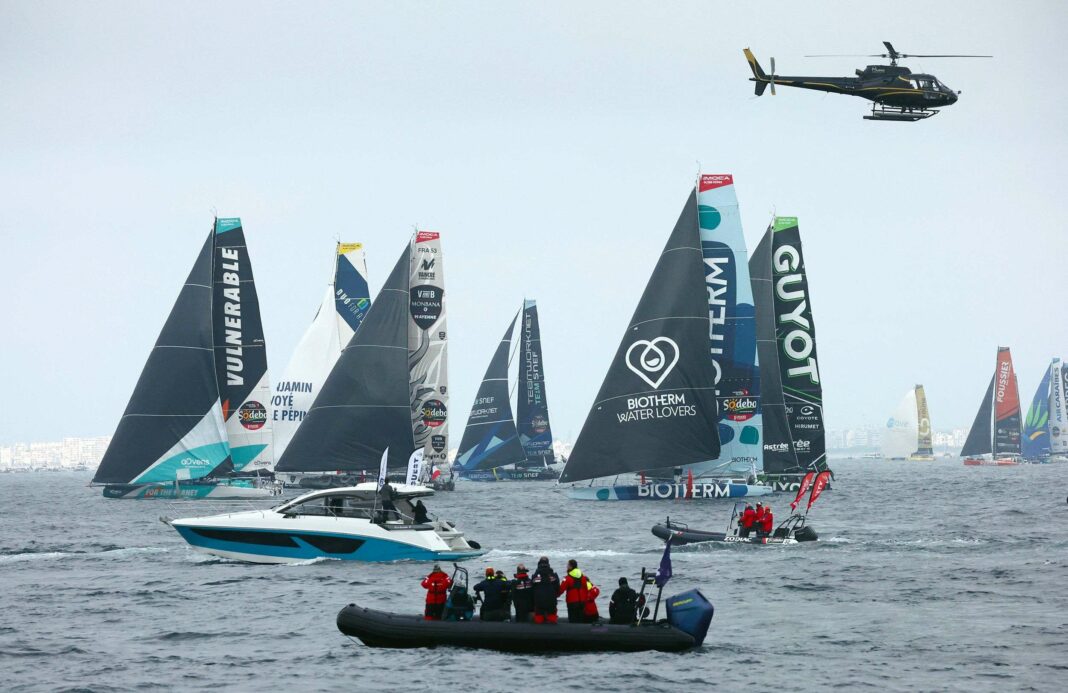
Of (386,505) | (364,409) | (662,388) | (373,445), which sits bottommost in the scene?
(386,505)

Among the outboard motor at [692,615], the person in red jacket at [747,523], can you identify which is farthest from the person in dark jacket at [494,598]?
the person in red jacket at [747,523]

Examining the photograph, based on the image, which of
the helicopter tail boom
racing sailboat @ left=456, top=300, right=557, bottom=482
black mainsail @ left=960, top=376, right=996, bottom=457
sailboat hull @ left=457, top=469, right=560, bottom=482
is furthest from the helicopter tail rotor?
black mainsail @ left=960, top=376, right=996, bottom=457

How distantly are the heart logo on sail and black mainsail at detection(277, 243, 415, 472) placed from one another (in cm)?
1245

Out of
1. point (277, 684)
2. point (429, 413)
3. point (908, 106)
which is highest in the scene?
point (908, 106)

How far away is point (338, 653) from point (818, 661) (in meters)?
9.41

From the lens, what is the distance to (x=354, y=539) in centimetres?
3631

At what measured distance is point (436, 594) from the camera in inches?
1006

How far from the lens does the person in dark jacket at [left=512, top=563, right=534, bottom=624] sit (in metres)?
25.3

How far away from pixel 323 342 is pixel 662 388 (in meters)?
30.5

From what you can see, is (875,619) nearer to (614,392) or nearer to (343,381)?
(614,392)

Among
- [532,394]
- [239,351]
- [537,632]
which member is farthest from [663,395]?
[532,394]

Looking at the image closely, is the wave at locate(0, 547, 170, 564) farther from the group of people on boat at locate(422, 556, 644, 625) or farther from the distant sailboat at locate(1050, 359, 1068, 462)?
the distant sailboat at locate(1050, 359, 1068, 462)

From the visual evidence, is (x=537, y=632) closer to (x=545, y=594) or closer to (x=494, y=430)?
(x=545, y=594)

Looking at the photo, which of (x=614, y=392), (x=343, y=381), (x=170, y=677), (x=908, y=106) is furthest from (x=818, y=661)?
(x=343, y=381)
